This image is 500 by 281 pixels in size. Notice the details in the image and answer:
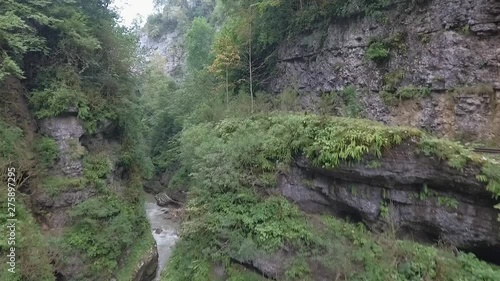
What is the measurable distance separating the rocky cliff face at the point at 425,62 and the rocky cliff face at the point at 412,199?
11.7ft

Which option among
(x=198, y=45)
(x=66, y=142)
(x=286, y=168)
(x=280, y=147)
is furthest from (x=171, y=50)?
(x=286, y=168)

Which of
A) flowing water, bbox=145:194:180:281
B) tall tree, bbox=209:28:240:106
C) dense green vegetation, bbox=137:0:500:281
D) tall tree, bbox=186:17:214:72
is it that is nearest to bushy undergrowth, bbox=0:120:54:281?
dense green vegetation, bbox=137:0:500:281

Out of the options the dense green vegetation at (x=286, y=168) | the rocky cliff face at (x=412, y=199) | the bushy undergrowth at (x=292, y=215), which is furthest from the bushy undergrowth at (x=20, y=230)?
the rocky cliff face at (x=412, y=199)

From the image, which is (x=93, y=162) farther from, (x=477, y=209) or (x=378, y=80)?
(x=477, y=209)

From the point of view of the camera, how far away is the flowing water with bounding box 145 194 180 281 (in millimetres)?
15732

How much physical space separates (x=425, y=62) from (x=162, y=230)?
16445mm

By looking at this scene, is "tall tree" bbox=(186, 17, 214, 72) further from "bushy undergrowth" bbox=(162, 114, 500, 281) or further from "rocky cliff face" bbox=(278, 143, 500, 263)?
"rocky cliff face" bbox=(278, 143, 500, 263)

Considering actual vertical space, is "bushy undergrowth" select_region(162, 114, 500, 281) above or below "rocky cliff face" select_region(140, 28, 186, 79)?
below

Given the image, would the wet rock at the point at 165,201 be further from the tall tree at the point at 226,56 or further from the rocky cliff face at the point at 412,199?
the rocky cliff face at the point at 412,199

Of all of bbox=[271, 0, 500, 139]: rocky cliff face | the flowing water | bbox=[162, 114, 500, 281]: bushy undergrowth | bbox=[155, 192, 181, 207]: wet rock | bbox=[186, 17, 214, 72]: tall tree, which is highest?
bbox=[186, 17, 214, 72]: tall tree

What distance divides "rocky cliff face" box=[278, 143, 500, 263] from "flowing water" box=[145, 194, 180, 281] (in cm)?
988

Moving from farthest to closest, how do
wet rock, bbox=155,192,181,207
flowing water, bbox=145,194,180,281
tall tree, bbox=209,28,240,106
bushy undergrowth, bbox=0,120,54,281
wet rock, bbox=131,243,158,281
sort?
wet rock, bbox=155,192,181,207 → tall tree, bbox=209,28,240,106 → flowing water, bbox=145,194,180,281 → wet rock, bbox=131,243,158,281 → bushy undergrowth, bbox=0,120,54,281

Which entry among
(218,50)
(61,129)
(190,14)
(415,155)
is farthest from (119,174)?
(190,14)

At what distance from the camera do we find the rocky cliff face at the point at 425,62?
9016mm
